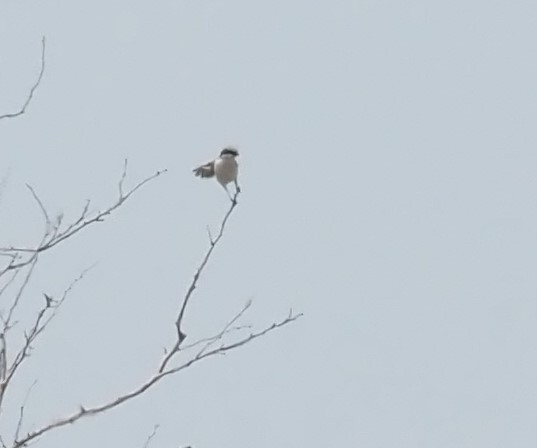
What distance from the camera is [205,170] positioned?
9.44 metres

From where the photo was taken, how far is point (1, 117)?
5.61 metres

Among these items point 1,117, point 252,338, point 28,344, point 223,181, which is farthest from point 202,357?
point 223,181

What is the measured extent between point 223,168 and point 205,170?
28cm

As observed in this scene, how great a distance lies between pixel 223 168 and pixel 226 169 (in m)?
0.02

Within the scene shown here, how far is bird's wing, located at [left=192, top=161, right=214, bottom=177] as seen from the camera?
9.40m

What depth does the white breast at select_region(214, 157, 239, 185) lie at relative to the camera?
29.7 ft

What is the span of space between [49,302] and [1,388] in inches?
22.9

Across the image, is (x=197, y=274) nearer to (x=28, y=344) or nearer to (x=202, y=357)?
(x=202, y=357)

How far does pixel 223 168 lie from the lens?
919 cm

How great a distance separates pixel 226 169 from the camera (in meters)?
9.18

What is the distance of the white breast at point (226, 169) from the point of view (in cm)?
906

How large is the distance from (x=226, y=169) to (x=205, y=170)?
0.30m

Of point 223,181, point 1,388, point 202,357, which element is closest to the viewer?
point 1,388

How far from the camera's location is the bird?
9070mm
